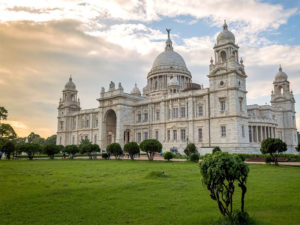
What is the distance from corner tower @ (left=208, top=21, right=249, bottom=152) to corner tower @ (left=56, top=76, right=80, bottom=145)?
4684 centimetres

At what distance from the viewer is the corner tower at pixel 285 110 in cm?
5662

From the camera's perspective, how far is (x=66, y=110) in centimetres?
7438

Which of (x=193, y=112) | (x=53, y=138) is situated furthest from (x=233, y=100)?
(x=53, y=138)

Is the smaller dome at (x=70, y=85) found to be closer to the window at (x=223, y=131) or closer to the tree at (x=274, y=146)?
the window at (x=223, y=131)

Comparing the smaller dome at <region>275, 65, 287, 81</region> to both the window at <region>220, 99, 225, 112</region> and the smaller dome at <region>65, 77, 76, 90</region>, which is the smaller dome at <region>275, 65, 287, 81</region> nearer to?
the window at <region>220, 99, 225, 112</region>

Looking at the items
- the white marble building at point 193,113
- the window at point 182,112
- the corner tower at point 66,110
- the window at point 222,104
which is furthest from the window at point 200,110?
the corner tower at point 66,110

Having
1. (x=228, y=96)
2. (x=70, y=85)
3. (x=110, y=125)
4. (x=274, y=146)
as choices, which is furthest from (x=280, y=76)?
(x=70, y=85)

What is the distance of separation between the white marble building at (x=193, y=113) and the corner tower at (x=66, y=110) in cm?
30

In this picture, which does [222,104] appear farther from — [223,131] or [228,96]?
[223,131]

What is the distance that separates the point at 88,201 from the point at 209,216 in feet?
15.8

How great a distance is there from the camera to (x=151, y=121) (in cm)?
5288

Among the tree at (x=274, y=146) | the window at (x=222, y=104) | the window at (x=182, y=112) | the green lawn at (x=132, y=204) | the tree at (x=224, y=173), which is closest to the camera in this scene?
the tree at (x=224, y=173)

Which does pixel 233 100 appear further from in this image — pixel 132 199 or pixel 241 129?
pixel 132 199

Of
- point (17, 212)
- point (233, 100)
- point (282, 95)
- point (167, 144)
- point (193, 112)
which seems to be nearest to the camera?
point (17, 212)
